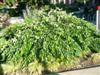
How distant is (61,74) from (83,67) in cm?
68

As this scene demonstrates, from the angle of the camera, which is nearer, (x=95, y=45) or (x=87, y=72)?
(x=87, y=72)

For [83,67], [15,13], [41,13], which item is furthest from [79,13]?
[83,67]

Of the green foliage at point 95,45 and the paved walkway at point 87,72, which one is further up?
the green foliage at point 95,45

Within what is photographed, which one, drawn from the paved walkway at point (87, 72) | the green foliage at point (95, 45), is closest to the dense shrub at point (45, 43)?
the green foliage at point (95, 45)

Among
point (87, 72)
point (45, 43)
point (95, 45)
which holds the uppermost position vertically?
point (45, 43)

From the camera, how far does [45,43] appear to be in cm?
696

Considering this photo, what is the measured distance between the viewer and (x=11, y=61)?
6875mm

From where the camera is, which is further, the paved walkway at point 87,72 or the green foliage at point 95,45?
the green foliage at point 95,45

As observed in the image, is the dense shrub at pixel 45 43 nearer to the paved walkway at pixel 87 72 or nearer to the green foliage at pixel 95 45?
the green foliage at pixel 95 45

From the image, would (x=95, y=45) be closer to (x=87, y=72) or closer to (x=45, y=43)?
(x=87, y=72)

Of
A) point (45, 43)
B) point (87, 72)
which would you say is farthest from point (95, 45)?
point (45, 43)

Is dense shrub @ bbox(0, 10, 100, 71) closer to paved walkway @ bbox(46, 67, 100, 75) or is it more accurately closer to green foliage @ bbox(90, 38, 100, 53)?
green foliage @ bbox(90, 38, 100, 53)

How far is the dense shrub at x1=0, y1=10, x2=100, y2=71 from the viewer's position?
22.5 feet

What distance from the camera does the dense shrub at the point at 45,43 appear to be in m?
6.87
